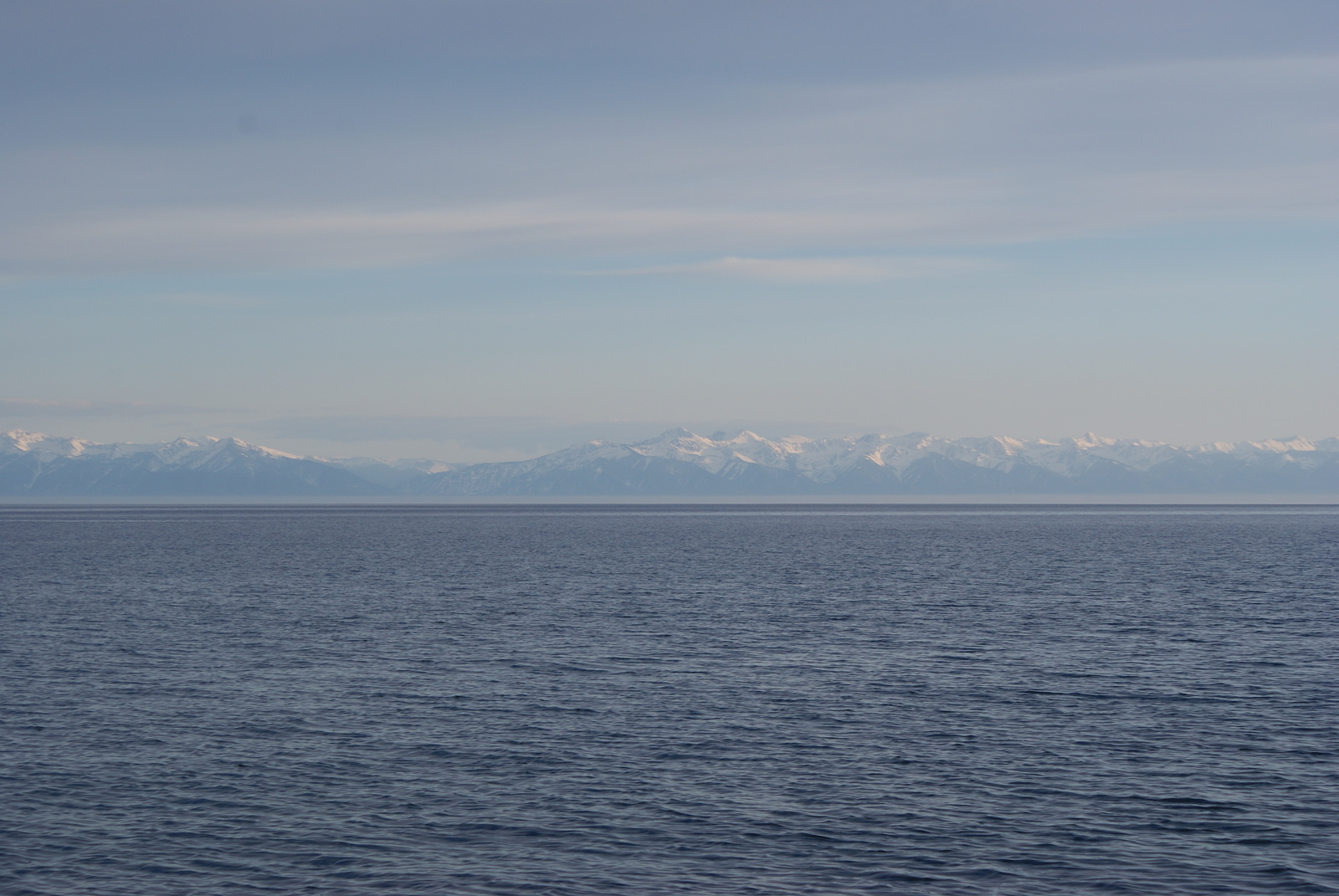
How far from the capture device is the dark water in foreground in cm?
2620

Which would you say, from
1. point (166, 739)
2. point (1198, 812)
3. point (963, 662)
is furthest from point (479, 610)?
point (1198, 812)

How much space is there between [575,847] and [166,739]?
1766cm

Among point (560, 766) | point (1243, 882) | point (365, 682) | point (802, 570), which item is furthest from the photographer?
point (802, 570)

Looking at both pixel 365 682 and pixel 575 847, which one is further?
pixel 365 682

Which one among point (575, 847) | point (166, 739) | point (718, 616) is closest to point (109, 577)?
point (718, 616)

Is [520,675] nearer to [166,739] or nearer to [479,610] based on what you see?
[166,739]

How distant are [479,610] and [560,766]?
149 ft

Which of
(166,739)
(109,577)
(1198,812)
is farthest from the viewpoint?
(109,577)

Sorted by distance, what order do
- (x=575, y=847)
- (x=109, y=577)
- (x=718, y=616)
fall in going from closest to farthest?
1. (x=575, y=847)
2. (x=718, y=616)
3. (x=109, y=577)

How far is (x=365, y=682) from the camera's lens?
4891cm

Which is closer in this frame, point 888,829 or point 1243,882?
point 1243,882

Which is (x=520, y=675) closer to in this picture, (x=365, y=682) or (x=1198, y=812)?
(x=365, y=682)

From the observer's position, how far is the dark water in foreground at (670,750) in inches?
1032

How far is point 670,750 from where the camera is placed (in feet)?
120
